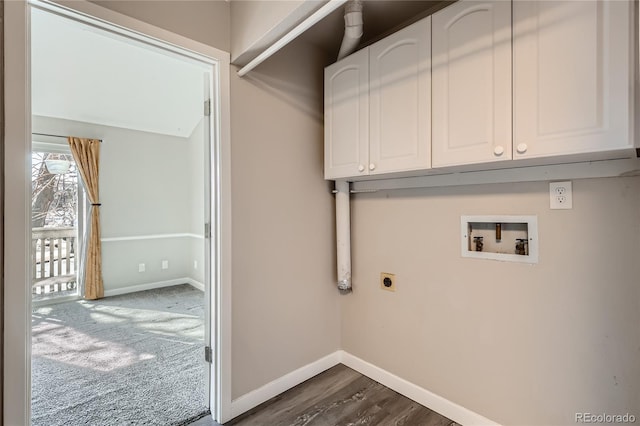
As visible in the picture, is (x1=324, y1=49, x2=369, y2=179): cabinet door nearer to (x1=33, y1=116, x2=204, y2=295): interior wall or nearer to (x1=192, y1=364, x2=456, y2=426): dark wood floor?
(x1=192, y1=364, x2=456, y2=426): dark wood floor

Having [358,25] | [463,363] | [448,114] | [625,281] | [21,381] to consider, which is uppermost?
[358,25]

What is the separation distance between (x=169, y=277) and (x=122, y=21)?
410 centimetres

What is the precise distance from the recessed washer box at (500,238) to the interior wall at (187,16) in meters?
1.73

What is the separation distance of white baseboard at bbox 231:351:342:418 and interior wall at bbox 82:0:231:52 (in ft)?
6.78

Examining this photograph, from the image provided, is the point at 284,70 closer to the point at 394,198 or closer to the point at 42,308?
the point at 394,198

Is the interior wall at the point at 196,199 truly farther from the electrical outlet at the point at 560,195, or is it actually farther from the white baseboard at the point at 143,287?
the electrical outlet at the point at 560,195

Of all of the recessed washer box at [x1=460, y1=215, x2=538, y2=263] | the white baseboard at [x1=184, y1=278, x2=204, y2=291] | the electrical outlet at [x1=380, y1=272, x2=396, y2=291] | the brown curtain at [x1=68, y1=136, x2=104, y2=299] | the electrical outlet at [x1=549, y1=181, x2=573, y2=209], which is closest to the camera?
the electrical outlet at [x1=549, y1=181, x2=573, y2=209]

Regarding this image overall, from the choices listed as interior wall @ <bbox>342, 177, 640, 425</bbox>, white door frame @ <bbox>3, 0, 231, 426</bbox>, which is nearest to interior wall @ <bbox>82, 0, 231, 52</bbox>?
white door frame @ <bbox>3, 0, 231, 426</bbox>

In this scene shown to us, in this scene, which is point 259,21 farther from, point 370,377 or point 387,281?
point 370,377

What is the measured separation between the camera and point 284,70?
201cm

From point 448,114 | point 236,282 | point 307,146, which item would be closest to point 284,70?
point 307,146

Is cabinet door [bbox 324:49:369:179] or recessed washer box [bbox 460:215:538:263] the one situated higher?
cabinet door [bbox 324:49:369:179]

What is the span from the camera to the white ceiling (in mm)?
2826

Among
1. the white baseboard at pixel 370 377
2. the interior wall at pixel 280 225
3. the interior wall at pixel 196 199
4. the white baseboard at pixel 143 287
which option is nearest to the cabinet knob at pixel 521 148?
the interior wall at pixel 280 225
